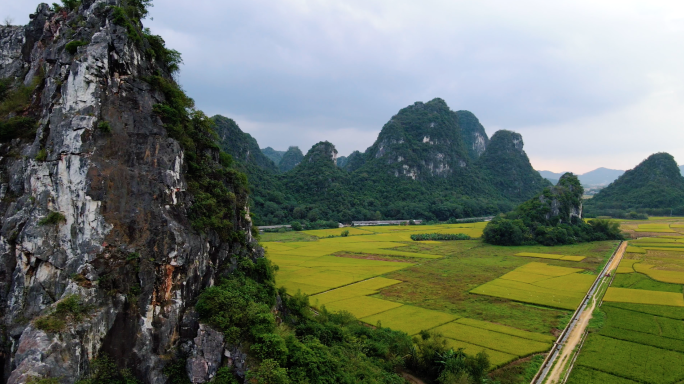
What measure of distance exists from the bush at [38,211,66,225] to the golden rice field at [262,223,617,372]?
16143 mm

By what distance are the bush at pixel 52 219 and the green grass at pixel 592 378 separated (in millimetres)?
21248

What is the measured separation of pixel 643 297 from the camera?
2738 cm

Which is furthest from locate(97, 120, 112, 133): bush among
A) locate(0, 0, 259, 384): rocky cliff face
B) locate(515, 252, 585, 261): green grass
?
locate(515, 252, 585, 261): green grass

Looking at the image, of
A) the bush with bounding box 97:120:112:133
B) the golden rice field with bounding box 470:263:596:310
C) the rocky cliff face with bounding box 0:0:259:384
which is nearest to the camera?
the rocky cliff face with bounding box 0:0:259:384

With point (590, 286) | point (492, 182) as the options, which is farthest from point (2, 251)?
point (492, 182)

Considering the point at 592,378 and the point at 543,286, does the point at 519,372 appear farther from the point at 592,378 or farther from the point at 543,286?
the point at 543,286

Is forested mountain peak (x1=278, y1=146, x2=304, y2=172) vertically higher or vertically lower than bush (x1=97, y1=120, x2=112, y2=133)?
higher

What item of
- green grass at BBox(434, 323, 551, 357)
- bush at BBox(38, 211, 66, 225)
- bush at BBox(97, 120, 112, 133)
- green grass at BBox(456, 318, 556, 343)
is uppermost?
bush at BBox(97, 120, 112, 133)

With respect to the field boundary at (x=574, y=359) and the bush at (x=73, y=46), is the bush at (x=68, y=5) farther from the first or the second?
the field boundary at (x=574, y=359)

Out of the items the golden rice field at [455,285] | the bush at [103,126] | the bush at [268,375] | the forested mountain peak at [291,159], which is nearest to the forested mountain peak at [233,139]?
the golden rice field at [455,285]

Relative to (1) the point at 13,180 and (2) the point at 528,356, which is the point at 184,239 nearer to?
(1) the point at 13,180

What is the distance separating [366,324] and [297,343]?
940 centimetres

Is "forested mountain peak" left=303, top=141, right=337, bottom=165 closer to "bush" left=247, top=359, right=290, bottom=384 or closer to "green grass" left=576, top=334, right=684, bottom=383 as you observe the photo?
"green grass" left=576, top=334, right=684, bottom=383

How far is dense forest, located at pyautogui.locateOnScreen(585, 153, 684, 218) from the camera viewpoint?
9188 centimetres
